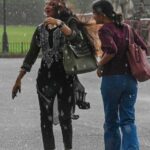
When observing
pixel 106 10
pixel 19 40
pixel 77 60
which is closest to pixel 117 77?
pixel 77 60

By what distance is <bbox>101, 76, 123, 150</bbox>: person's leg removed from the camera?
6816 mm

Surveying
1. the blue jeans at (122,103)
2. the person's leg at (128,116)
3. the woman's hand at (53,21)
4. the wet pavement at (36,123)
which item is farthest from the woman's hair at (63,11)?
the wet pavement at (36,123)

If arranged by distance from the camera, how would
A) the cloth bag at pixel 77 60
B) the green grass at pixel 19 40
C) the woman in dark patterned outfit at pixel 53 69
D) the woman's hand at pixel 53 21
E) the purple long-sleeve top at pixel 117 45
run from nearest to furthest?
the purple long-sleeve top at pixel 117 45
the woman's hand at pixel 53 21
the cloth bag at pixel 77 60
the woman in dark patterned outfit at pixel 53 69
the green grass at pixel 19 40

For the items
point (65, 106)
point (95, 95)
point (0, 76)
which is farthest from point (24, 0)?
point (65, 106)

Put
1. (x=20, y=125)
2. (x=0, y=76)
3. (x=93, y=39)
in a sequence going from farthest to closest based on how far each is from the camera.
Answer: (x=0, y=76)
(x=20, y=125)
(x=93, y=39)

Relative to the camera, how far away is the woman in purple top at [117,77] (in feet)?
22.3

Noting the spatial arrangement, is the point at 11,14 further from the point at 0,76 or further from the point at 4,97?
the point at 4,97

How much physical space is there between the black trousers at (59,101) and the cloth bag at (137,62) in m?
0.83

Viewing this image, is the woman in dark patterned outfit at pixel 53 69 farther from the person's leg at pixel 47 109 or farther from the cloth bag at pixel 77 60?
the cloth bag at pixel 77 60

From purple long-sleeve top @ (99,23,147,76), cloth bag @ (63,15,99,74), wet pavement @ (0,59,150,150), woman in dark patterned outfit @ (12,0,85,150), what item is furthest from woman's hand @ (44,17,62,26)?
wet pavement @ (0,59,150,150)

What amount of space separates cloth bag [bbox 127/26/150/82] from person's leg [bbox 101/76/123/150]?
16 cm

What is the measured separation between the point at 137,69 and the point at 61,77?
3.02ft

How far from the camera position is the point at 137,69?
6.78 metres

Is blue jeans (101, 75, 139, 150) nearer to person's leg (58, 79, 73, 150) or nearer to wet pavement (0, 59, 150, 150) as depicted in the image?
person's leg (58, 79, 73, 150)
